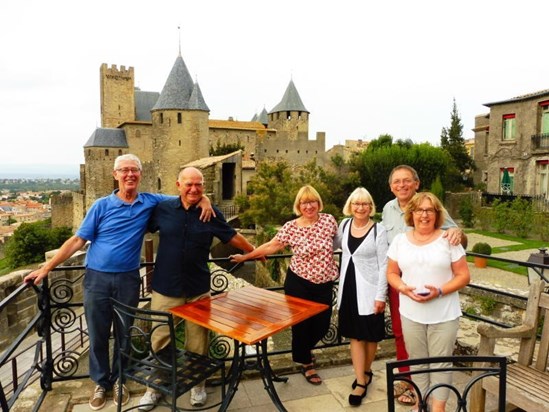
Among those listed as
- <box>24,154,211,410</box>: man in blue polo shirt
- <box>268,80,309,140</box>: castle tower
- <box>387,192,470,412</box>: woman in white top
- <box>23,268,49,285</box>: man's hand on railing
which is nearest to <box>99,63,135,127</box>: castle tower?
<box>268,80,309,140</box>: castle tower

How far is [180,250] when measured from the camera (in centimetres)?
326

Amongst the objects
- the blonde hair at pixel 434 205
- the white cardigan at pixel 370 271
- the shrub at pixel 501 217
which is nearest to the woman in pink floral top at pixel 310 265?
the white cardigan at pixel 370 271

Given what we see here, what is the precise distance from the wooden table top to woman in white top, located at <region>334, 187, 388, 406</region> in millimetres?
256

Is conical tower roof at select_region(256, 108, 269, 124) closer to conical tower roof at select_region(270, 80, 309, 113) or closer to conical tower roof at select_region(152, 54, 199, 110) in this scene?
conical tower roof at select_region(270, 80, 309, 113)

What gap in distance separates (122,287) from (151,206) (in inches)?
27.6

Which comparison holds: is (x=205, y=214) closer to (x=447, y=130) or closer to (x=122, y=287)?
(x=122, y=287)

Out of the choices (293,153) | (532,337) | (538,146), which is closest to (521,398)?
(532,337)

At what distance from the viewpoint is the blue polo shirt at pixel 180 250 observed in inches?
128

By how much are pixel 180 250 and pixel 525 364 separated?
2.65 metres

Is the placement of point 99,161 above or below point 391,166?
above

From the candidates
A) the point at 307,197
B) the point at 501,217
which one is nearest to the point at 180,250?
the point at 307,197

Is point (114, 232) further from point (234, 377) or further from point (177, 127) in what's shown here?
point (177, 127)

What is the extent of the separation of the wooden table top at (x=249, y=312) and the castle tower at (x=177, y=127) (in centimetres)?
3003

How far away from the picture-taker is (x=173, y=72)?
33.6 meters
